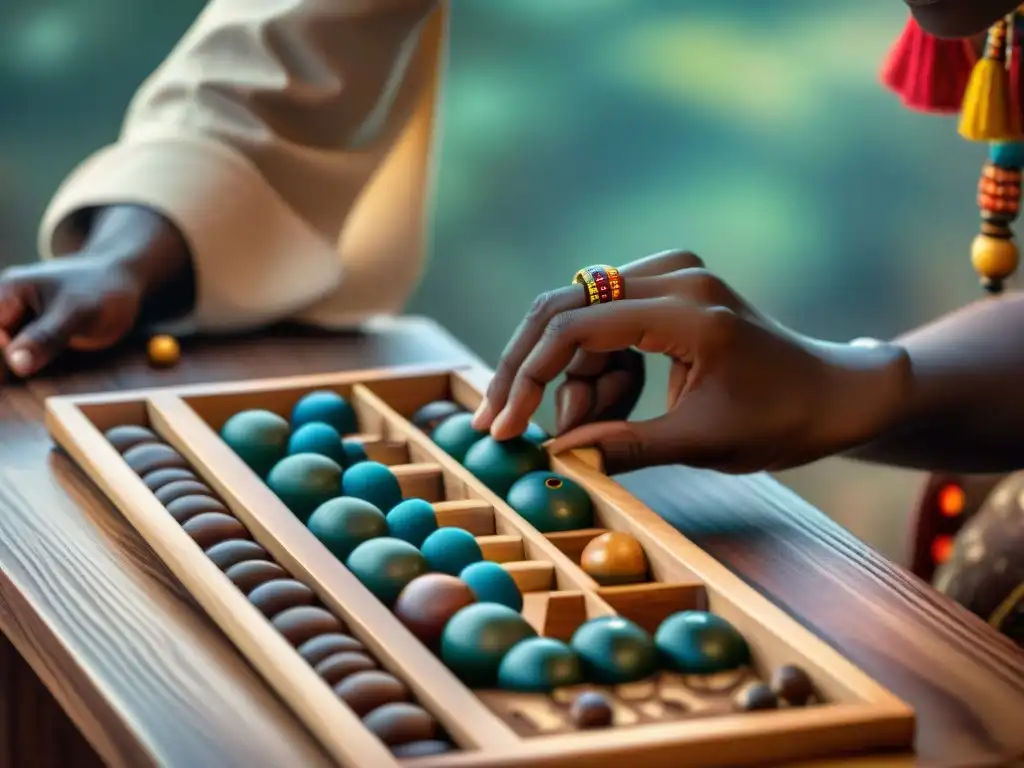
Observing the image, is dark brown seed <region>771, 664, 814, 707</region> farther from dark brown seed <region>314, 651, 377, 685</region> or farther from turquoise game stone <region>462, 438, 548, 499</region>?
turquoise game stone <region>462, 438, 548, 499</region>

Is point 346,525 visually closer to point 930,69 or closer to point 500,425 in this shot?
point 500,425

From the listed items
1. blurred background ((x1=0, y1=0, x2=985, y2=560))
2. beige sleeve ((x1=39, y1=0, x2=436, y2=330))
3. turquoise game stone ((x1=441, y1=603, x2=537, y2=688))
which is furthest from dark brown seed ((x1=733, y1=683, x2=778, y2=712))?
blurred background ((x1=0, y1=0, x2=985, y2=560))

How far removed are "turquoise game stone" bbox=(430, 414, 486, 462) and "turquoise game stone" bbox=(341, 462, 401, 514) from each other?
85 mm

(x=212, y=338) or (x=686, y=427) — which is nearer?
(x=686, y=427)

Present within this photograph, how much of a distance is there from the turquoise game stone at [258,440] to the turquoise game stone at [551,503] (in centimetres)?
18

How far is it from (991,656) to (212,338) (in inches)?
34.3

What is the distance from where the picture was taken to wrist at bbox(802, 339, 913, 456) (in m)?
1.10

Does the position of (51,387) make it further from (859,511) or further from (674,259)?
(859,511)

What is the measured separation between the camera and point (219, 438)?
1.15 meters

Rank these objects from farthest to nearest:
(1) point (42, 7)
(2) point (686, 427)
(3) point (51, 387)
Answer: (1) point (42, 7), (3) point (51, 387), (2) point (686, 427)

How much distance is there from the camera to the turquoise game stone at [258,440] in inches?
44.9

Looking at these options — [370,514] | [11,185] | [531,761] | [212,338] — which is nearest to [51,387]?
[212,338]

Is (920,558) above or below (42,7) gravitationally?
below

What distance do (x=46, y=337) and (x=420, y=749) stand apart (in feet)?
2.46
